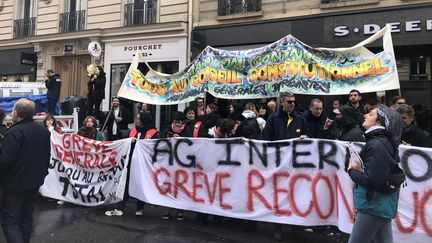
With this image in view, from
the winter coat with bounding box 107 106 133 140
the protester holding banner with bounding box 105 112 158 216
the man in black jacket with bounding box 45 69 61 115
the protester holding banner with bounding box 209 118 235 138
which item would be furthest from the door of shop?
the protester holding banner with bounding box 209 118 235 138

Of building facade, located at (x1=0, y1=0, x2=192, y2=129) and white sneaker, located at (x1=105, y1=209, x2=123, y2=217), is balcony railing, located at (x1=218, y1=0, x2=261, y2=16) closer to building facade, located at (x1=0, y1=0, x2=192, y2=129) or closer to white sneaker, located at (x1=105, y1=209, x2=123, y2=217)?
building facade, located at (x1=0, y1=0, x2=192, y2=129)

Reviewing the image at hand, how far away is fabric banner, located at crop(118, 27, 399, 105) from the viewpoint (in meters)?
6.91

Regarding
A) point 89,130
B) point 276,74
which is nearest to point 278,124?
point 276,74

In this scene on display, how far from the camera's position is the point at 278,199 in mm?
5910

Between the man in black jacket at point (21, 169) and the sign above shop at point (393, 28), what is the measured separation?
346 inches

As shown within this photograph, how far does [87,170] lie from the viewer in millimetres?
7746

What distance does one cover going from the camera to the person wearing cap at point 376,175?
11.9 feet

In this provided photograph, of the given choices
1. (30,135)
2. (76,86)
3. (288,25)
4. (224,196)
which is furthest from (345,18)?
(76,86)

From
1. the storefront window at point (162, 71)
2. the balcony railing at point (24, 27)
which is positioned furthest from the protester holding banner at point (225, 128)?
the balcony railing at point (24, 27)

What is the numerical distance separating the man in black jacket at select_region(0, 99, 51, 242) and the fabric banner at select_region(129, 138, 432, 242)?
2.34 m

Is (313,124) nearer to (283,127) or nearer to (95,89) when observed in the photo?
(283,127)

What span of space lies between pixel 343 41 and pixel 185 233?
7.63 m

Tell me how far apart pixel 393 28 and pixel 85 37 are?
1123 cm

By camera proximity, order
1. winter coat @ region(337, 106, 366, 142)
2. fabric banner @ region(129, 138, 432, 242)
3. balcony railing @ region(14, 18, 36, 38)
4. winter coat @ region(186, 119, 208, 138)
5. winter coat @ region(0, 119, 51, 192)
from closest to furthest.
→ winter coat @ region(0, 119, 51, 192) < fabric banner @ region(129, 138, 432, 242) < winter coat @ region(337, 106, 366, 142) < winter coat @ region(186, 119, 208, 138) < balcony railing @ region(14, 18, 36, 38)
